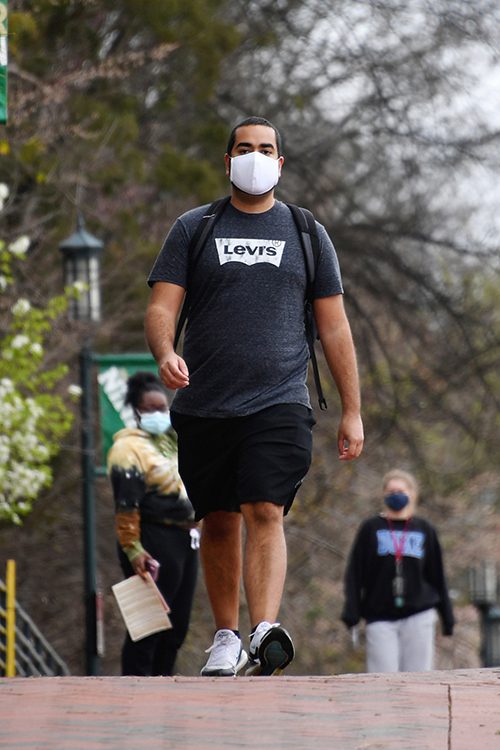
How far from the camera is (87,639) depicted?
14.5 m

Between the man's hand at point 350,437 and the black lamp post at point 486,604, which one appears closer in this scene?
the man's hand at point 350,437

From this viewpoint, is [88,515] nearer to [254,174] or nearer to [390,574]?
[390,574]

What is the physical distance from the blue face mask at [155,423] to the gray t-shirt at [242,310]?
107 inches

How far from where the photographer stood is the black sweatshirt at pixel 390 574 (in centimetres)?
Answer: 1117

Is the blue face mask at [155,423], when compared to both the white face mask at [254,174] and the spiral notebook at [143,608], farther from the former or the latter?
the white face mask at [254,174]

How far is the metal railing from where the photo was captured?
12328mm

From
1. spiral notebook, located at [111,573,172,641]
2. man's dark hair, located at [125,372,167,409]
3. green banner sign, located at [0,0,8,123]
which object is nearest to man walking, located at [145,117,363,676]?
spiral notebook, located at [111,573,172,641]

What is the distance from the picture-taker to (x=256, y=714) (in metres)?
5.00

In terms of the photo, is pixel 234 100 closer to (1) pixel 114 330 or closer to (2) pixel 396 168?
(2) pixel 396 168

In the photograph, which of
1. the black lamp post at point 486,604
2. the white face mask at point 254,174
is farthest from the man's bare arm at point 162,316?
the black lamp post at point 486,604

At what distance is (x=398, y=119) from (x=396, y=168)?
746mm

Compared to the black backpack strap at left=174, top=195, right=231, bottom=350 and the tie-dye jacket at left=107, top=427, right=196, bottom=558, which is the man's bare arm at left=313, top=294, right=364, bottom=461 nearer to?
the black backpack strap at left=174, top=195, right=231, bottom=350

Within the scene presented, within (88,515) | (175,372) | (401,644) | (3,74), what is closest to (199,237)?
(175,372)

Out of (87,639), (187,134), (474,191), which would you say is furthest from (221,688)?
(474,191)
